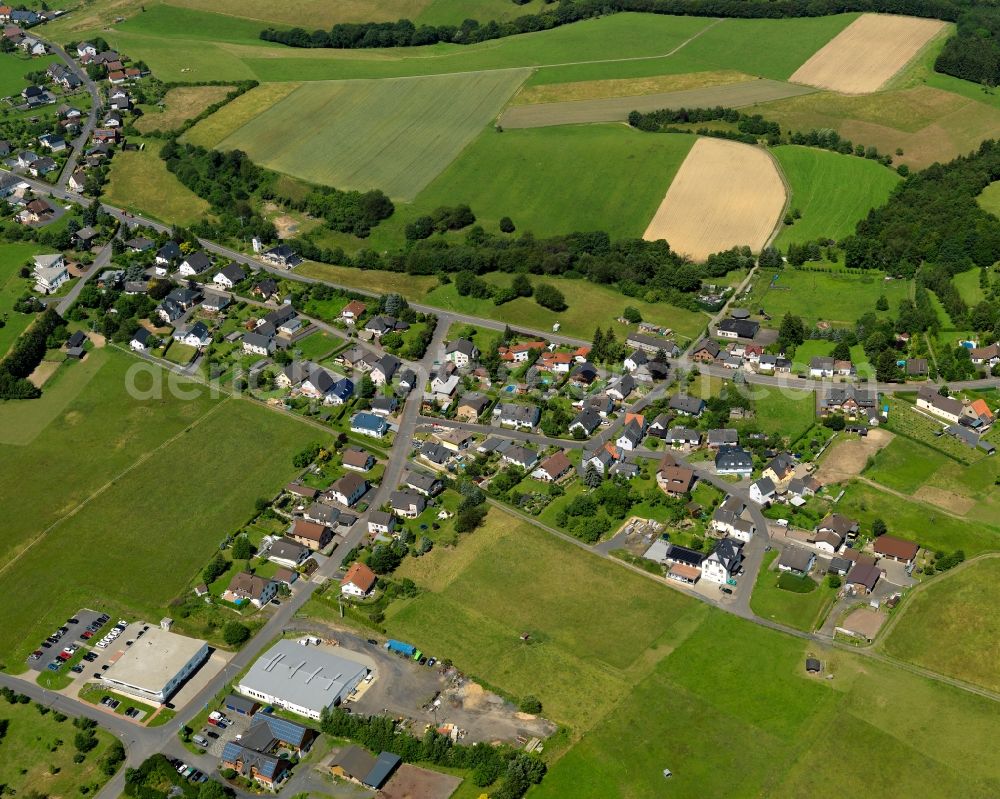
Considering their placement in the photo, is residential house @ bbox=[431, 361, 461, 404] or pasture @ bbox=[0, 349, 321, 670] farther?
residential house @ bbox=[431, 361, 461, 404]

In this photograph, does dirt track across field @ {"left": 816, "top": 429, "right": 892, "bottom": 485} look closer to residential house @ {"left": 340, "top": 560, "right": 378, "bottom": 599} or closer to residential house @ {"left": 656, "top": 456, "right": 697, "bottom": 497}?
residential house @ {"left": 656, "top": 456, "right": 697, "bottom": 497}

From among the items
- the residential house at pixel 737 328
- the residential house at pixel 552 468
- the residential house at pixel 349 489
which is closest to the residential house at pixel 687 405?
the residential house at pixel 552 468

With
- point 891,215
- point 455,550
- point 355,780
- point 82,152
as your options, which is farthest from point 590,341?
point 82,152

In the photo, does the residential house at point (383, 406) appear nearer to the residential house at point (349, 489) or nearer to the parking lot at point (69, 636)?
the residential house at point (349, 489)

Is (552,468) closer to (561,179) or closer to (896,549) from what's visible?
(896,549)

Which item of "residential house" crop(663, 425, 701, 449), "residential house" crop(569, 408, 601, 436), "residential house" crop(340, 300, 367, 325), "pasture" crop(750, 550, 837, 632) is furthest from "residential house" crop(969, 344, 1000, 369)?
"residential house" crop(340, 300, 367, 325)
